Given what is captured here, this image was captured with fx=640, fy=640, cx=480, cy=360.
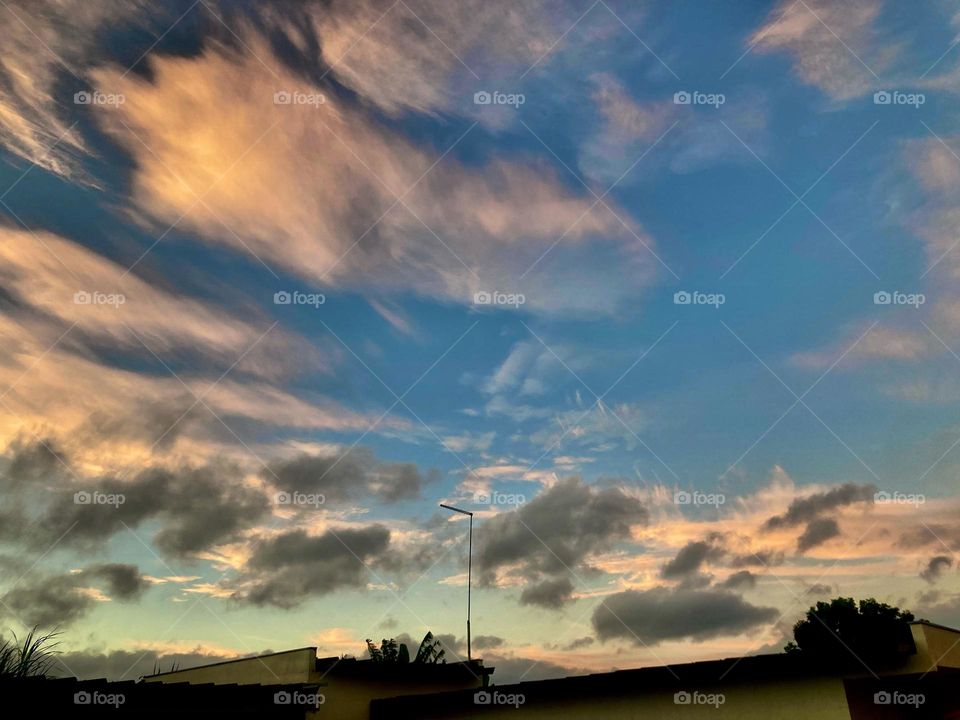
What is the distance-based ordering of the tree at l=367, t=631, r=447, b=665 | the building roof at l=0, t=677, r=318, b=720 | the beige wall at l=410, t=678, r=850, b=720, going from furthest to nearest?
1. the tree at l=367, t=631, r=447, b=665
2. the beige wall at l=410, t=678, r=850, b=720
3. the building roof at l=0, t=677, r=318, b=720

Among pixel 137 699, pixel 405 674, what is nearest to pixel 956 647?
pixel 405 674

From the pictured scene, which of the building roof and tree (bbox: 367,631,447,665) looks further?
tree (bbox: 367,631,447,665)

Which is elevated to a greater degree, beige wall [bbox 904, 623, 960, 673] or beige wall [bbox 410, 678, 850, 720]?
beige wall [bbox 904, 623, 960, 673]

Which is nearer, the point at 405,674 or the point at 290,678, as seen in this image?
the point at 290,678

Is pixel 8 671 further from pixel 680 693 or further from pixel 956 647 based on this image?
pixel 956 647

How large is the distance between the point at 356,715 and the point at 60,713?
690 cm

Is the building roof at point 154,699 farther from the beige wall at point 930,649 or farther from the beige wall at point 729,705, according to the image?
the beige wall at point 930,649

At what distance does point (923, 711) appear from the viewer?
37.9 ft

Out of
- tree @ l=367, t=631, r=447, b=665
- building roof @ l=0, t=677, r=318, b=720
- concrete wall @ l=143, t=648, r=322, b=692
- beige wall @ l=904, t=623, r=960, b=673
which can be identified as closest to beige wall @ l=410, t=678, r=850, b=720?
beige wall @ l=904, t=623, r=960, b=673

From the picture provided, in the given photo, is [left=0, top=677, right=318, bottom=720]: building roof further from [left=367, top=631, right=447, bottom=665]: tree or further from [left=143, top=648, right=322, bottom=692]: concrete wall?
[left=367, top=631, right=447, bottom=665]: tree

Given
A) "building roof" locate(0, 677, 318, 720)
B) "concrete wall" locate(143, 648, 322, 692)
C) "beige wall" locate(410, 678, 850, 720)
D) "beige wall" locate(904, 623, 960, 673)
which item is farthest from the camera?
"concrete wall" locate(143, 648, 322, 692)

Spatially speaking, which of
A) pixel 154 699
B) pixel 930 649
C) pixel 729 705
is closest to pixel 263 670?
pixel 154 699

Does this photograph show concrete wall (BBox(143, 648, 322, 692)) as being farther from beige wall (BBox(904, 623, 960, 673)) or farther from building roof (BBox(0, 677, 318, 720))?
beige wall (BBox(904, 623, 960, 673))

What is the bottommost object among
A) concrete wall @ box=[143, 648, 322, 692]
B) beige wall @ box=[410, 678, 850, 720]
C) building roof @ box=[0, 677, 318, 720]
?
beige wall @ box=[410, 678, 850, 720]
